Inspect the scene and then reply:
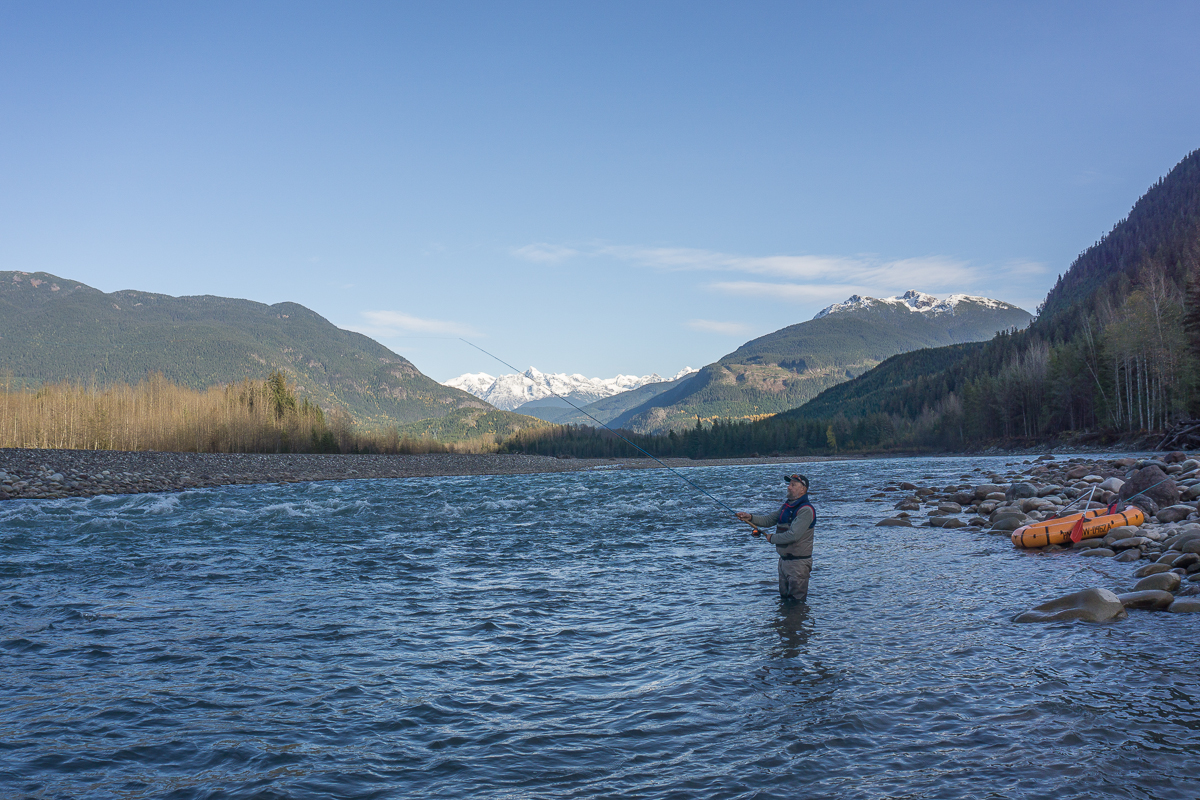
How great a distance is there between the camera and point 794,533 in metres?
9.86

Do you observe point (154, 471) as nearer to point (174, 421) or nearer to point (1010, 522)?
point (174, 421)

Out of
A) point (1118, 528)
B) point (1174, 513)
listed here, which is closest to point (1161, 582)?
point (1118, 528)

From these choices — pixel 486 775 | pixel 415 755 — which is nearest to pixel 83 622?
pixel 415 755

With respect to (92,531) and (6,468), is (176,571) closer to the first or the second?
(92,531)

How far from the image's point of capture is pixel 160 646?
854 cm

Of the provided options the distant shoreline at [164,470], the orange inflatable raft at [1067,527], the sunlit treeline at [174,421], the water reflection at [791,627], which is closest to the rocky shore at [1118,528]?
the orange inflatable raft at [1067,527]

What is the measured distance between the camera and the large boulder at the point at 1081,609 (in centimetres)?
875

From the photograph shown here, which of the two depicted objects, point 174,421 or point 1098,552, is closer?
point 1098,552

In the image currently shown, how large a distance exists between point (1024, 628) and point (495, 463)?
80.5 metres

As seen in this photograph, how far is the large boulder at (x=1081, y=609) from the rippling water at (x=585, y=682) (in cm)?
27

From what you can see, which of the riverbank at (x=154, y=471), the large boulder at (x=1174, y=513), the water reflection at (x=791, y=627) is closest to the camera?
the water reflection at (x=791, y=627)

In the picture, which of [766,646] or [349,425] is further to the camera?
[349,425]

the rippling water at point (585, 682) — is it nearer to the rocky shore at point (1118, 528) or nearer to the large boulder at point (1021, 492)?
the rocky shore at point (1118, 528)

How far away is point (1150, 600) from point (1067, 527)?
6.12 metres
